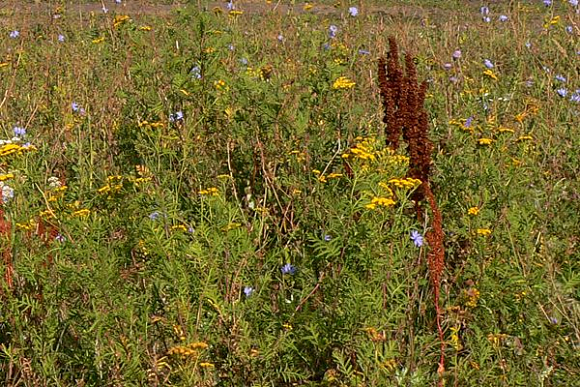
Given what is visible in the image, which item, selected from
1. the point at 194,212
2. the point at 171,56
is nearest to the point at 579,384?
the point at 194,212

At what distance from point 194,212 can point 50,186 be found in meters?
0.53

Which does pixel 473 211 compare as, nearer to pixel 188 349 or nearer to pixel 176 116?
pixel 188 349

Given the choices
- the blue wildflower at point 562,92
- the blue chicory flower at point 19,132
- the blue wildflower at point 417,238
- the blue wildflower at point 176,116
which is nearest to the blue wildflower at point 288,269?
the blue wildflower at point 417,238

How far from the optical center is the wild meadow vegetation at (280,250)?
89.9 inches

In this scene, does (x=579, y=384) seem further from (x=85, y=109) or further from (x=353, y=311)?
(x=85, y=109)

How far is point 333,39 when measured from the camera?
5348 millimetres

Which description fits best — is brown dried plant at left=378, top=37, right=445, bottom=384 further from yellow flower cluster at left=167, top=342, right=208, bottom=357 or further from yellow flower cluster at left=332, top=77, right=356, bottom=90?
yellow flower cluster at left=167, top=342, right=208, bottom=357

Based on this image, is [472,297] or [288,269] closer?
[472,297]

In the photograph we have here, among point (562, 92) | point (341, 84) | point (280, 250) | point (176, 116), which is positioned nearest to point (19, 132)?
point (176, 116)

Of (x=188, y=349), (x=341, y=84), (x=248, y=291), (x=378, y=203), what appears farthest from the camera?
(x=341, y=84)

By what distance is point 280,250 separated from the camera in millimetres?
2779

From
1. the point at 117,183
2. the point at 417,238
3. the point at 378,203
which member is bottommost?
the point at 417,238

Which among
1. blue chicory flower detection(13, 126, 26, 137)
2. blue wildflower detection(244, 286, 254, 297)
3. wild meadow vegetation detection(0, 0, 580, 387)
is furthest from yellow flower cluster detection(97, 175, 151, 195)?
blue chicory flower detection(13, 126, 26, 137)

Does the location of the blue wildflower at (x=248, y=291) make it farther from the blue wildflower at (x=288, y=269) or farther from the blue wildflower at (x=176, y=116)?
the blue wildflower at (x=176, y=116)
